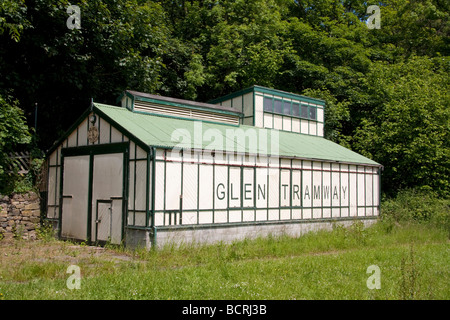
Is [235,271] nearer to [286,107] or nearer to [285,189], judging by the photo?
[285,189]

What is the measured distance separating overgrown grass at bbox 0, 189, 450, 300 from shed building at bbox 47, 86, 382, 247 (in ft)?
3.35

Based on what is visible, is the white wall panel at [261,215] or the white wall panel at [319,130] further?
the white wall panel at [319,130]

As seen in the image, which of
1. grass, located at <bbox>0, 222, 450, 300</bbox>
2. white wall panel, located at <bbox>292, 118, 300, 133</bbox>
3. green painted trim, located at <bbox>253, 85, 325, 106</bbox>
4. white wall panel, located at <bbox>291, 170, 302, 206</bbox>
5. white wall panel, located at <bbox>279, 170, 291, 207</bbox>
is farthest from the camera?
white wall panel, located at <bbox>292, 118, 300, 133</bbox>

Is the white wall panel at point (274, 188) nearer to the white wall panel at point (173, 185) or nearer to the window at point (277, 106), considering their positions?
the white wall panel at point (173, 185)

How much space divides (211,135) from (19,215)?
8767 millimetres

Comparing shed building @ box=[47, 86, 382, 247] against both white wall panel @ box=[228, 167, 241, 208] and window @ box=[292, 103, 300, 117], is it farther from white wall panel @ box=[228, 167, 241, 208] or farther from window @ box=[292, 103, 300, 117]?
window @ box=[292, 103, 300, 117]

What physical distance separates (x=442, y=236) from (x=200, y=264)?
12.3 m

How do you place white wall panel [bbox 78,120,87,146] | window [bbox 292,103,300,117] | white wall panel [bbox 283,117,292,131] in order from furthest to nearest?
1. window [bbox 292,103,300,117]
2. white wall panel [bbox 283,117,292,131]
3. white wall panel [bbox 78,120,87,146]

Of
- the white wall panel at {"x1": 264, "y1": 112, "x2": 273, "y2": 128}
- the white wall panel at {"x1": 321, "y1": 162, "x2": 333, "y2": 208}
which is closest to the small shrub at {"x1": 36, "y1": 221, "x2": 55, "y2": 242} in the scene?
the white wall panel at {"x1": 264, "y1": 112, "x2": 273, "y2": 128}

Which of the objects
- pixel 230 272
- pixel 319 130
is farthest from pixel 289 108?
pixel 230 272

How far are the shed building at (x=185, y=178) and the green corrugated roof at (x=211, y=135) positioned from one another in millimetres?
60

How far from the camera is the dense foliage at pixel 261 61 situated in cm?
2167

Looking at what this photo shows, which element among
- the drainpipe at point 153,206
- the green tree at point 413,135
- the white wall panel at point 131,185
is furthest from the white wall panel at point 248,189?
the green tree at point 413,135

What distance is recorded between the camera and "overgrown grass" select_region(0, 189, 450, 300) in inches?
333
